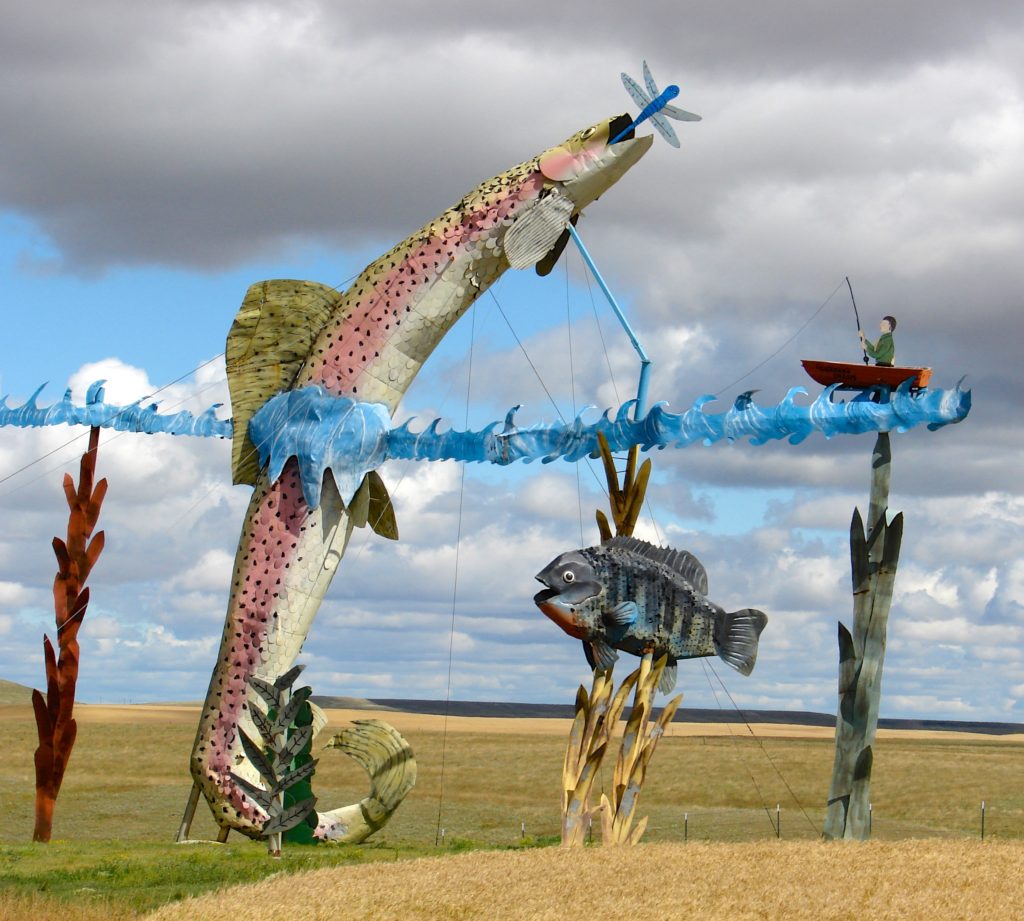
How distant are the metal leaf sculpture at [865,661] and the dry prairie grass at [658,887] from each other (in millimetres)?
1170

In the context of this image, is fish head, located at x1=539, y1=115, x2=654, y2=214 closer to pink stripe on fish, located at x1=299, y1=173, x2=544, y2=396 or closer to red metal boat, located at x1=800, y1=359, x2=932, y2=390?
pink stripe on fish, located at x1=299, y1=173, x2=544, y2=396

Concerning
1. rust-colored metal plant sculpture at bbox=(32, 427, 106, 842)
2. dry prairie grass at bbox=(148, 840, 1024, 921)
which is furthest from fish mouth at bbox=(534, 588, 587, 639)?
rust-colored metal plant sculpture at bbox=(32, 427, 106, 842)

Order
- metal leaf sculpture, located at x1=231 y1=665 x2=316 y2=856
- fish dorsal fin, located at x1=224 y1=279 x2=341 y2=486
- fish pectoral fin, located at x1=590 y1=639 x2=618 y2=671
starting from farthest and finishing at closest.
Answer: fish dorsal fin, located at x1=224 y1=279 x2=341 y2=486, metal leaf sculpture, located at x1=231 y1=665 x2=316 y2=856, fish pectoral fin, located at x1=590 y1=639 x2=618 y2=671

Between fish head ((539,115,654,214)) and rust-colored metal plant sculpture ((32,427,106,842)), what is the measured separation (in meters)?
6.40

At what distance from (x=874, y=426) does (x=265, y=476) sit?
245 inches

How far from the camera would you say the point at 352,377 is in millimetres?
15016

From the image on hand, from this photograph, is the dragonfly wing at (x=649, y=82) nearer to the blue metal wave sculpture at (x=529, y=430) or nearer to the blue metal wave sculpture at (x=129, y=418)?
the blue metal wave sculpture at (x=529, y=430)

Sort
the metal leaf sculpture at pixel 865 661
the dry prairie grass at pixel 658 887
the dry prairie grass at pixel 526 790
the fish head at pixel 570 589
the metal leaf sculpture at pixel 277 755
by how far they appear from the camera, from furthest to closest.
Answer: the dry prairie grass at pixel 526 790 → the metal leaf sculpture at pixel 865 661 → the metal leaf sculpture at pixel 277 755 → the fish head at pixel 570 589 → the dry prairie grass at pixel 658 887

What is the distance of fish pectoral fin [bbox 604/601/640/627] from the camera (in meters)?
12.7

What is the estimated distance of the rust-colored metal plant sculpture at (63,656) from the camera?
16.1 meters

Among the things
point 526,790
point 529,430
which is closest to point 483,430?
point 529,430

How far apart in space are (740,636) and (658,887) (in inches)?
108

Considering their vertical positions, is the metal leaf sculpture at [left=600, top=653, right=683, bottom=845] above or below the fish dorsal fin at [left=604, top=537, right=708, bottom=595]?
below

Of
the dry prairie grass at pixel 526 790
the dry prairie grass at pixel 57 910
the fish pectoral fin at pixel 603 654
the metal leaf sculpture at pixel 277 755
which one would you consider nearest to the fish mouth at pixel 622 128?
the fish pectoral fin at pixel 603 654
